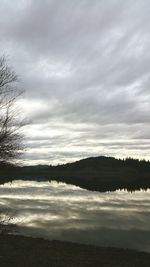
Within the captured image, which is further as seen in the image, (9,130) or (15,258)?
(9,130)

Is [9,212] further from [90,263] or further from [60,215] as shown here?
[90,263]

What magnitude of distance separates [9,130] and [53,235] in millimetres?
9483

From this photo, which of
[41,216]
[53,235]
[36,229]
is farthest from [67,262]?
[41,216]

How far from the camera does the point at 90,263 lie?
19516mm

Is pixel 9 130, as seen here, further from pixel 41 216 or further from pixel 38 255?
pixel 41 216

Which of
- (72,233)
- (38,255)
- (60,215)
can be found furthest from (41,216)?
(38,255)

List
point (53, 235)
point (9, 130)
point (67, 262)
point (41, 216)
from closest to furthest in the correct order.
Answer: point (67, 262), point (9, 130), point (53, 235), point (41, 216)

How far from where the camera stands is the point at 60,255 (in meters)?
21.1

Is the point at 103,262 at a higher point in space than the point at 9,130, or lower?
lower

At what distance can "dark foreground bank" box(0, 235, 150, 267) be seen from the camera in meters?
19.1

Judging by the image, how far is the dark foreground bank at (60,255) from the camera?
19078 millimetres

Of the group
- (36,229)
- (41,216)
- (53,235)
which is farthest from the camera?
(41,216)

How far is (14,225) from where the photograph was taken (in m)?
34.2

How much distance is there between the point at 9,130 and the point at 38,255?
10365 mm
